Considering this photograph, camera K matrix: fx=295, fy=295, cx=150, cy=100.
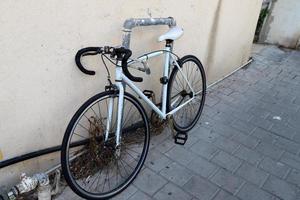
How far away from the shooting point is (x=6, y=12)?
1898 millimetres

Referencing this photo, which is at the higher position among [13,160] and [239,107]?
[13,160]

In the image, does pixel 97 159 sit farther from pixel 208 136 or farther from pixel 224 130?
pixel 224 130

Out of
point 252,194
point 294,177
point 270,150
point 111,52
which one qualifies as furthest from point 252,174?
point 111,52

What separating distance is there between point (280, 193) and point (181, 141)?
3.61 ft

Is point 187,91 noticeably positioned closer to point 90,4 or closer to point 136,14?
point 136,14

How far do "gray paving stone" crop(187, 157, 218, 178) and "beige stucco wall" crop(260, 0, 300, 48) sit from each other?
457 centimetres

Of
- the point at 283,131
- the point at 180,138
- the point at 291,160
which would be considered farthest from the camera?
the point at 283,131

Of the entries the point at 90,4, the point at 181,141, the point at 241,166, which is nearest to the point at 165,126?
the point at 181,141

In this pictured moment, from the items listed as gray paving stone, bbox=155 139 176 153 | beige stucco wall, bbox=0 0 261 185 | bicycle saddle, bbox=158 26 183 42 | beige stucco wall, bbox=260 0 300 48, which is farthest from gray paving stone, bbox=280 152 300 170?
beige stucco wall, bbox=260 0 300 48

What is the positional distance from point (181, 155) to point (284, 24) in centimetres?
470

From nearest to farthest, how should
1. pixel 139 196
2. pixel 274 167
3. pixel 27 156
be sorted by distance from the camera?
pixel 27 156 < pixel 139 196 < pixel 274 167

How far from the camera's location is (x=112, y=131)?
2.75 metres

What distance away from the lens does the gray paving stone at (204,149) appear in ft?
10.2

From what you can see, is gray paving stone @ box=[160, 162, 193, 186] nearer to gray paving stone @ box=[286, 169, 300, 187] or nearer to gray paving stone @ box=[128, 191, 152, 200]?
gray paving stone @ box=[128, 191, 152, 200]
